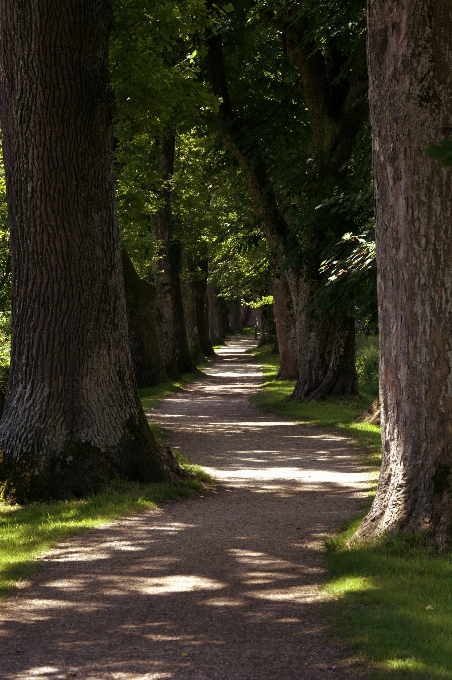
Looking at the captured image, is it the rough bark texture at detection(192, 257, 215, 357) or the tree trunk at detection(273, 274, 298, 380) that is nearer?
the tree trunk at detection(273, 274, 298, 380)

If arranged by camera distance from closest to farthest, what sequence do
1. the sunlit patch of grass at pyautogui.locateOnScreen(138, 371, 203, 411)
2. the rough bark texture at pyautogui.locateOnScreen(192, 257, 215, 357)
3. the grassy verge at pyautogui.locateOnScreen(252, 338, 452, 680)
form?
the grassy verge at pyautogui.locateOnScreen(252, 338, 452, 680) → the sunlit patch of grass at pyautogui.locateOnScreen(138, 371, 203, 411) → the rough bark texture at pyautogui.locateOnScreen(192, 257, 215, 357)

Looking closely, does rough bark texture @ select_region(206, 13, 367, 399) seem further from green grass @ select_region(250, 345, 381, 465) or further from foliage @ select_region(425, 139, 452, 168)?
foliage @ select_region(425, 139, 452, 168)

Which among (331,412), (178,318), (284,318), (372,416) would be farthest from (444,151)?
(178,318)

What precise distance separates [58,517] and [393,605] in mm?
4182

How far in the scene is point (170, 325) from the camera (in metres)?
31.9

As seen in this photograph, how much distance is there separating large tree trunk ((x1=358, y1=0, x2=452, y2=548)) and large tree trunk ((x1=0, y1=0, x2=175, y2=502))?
4128mm

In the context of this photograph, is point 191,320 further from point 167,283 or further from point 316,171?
point 316,171

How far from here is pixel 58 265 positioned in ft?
34.2

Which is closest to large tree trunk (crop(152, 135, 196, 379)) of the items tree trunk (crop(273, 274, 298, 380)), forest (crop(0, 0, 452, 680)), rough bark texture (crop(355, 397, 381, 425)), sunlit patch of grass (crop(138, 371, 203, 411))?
sunlit patch of grass (crop(138, 371, 203, 411))

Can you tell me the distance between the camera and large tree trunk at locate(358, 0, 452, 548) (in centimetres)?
702

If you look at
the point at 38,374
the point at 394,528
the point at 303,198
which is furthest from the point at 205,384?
the point at 394,528

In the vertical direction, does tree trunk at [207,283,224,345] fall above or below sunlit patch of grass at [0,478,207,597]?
above

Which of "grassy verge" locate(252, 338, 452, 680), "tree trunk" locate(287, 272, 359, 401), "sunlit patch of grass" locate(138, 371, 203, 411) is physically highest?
"tree trunk" locate(287, 272, 359, 401)

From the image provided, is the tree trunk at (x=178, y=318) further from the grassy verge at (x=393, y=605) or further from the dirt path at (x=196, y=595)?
the grassy verge at (x=393, y=605)
